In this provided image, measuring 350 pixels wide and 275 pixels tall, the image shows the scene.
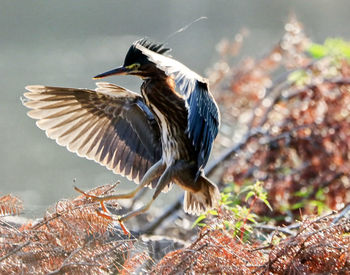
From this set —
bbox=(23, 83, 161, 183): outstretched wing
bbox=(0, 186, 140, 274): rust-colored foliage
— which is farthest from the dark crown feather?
bbox=(0, 186, 140, 274): rust-colored foliage

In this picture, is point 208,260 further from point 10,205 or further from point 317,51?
point 317,51

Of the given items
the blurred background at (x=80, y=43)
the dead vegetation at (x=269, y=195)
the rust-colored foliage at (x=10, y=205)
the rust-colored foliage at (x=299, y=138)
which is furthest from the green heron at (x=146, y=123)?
the blurred background at (x=80, y=43)

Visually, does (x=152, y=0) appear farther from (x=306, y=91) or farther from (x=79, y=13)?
(x=306, y=91)

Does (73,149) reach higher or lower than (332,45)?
lower

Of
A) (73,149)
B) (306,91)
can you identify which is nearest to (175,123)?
(73,149)

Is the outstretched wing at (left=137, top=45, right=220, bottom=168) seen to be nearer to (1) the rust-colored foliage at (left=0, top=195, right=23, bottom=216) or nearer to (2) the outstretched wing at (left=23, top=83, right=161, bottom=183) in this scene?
(2) the outstretched wing at (left=23, top=83, right=161, bottom=183)

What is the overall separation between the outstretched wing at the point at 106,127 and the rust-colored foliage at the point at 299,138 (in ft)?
3.12

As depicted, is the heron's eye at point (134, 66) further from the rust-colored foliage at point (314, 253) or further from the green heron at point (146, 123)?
the rust-colored foliage at point (314, 253)

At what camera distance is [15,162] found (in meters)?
6.52

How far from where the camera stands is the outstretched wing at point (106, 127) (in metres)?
3.10

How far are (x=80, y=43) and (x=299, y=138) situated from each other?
400 centimetres

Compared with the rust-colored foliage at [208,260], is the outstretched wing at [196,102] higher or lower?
higher

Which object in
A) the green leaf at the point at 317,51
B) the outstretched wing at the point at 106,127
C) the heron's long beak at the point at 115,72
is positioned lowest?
the outstretched wing at the point at 106,127

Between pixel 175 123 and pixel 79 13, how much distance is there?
5.70 meters
